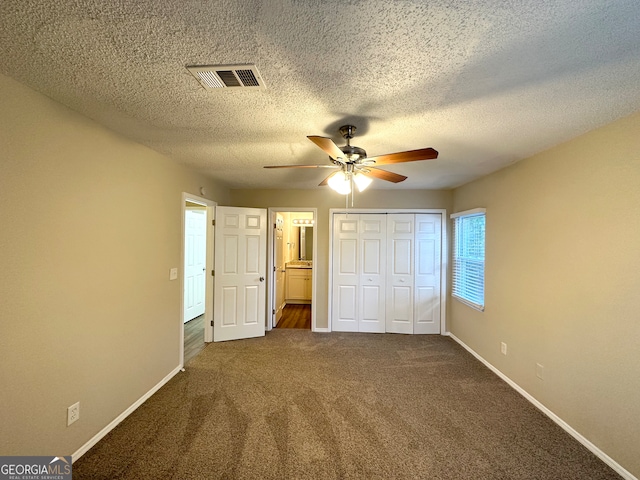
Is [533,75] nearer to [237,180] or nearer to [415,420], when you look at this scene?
[415,420]

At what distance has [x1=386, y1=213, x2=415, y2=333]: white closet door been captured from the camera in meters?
4.29

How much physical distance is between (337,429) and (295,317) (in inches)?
129

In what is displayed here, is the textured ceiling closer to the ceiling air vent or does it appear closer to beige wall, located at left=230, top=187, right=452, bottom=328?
the ceiling air vent

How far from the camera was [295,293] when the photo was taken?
639 centimetres

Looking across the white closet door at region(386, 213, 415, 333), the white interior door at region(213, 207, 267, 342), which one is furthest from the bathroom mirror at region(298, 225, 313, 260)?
the white closet door at region(386, 213, 415, 333)

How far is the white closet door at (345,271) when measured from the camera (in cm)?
438

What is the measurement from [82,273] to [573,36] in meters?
2.99

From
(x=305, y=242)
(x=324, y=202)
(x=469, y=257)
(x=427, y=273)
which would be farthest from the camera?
(x=305, y=242)

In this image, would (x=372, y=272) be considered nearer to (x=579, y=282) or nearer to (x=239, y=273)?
(x=239, y=273)

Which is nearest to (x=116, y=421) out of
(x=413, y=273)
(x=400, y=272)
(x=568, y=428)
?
(x=568, y=428)

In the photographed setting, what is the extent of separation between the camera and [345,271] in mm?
4395

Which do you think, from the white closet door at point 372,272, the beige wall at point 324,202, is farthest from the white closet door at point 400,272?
the beige wall at point 324,202

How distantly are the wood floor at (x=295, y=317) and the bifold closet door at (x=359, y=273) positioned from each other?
74 centimetres

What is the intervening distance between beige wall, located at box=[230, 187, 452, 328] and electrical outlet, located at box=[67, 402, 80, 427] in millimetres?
3067
